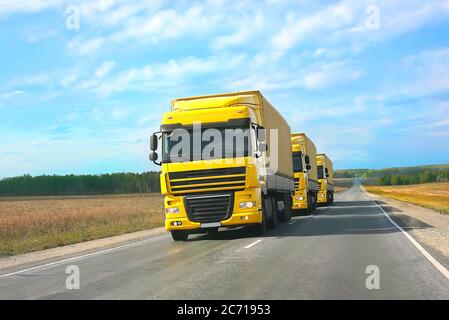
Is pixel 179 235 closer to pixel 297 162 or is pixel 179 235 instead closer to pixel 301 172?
pixel 301 172

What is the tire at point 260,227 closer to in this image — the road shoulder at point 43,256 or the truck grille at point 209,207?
the truck grille at point 209,207

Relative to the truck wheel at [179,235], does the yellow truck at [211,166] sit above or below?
above

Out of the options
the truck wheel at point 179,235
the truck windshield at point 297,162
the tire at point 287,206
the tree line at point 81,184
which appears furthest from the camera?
the tree line at point 81,184

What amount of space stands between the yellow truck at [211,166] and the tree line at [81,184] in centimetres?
14967

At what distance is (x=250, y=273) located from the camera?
9234mm

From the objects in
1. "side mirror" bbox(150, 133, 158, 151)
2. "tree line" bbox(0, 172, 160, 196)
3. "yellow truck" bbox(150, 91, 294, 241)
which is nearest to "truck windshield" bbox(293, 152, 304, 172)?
"yellow truck" bbox(150, 91, 294, 241)

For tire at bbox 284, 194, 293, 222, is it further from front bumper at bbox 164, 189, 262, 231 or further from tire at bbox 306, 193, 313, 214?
front bumper at bbox 164, 189, 262, 231

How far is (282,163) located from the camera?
70.1 feet

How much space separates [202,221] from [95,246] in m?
3.81

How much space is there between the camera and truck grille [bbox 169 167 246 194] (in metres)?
15.2

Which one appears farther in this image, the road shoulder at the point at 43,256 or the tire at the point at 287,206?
the tire at the point at 287,206

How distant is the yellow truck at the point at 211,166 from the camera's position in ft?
49.9

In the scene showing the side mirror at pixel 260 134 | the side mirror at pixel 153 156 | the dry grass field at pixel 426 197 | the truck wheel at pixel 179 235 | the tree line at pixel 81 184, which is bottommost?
the truck wheel at pixel 179 235

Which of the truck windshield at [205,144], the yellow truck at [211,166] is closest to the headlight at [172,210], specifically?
the yellow truck at [211,166]
